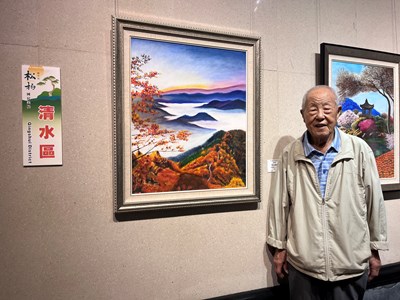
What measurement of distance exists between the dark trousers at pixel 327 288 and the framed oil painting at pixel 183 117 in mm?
434

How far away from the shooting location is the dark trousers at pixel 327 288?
1.31 m

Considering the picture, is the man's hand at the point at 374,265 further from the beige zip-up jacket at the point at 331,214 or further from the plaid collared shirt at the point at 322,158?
the plaid collared shirt at the point at 322,158

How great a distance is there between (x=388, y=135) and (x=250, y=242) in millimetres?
1128

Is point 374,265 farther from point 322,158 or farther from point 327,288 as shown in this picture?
point 322,158

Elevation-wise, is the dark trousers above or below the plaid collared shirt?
below

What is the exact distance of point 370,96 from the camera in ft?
5.69

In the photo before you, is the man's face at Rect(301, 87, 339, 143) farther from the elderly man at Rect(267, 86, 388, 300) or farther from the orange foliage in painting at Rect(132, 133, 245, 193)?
the orange foliage in painting at Rect(132, 133, 245, 193)

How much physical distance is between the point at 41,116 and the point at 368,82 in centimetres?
179

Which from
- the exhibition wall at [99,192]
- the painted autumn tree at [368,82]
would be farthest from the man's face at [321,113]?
the painted autumn tree at [368,82]

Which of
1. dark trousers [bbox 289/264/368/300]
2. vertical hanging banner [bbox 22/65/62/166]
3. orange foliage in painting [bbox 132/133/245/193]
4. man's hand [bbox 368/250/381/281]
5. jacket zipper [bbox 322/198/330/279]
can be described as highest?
vertical hanging banner [bbox 22/65/62/166]

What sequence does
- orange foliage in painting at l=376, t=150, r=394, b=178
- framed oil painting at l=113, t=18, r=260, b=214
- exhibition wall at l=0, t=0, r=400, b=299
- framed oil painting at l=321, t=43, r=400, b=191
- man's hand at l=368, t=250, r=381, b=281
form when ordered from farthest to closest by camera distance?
orange foliage in painting at l=376, t=150, r=394, b=178 < framed oil painting at l=321, t=43, r=400, b=191 < man's hand at l=368, t=250, r=381, b=281 < framed oil painting at l=113, t=18, r=260, b=214 < exhibition wall at l=0, t=0, r=400, b=299

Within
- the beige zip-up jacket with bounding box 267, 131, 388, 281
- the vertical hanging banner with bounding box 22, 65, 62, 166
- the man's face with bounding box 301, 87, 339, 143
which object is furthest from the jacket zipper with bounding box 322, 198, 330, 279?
the vertical hanging banner with bounding box 22, 65, 62, 166

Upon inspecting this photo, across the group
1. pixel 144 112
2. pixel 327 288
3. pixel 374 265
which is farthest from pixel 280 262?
pixel 144 112

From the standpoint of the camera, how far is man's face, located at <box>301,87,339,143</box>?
130 cm
